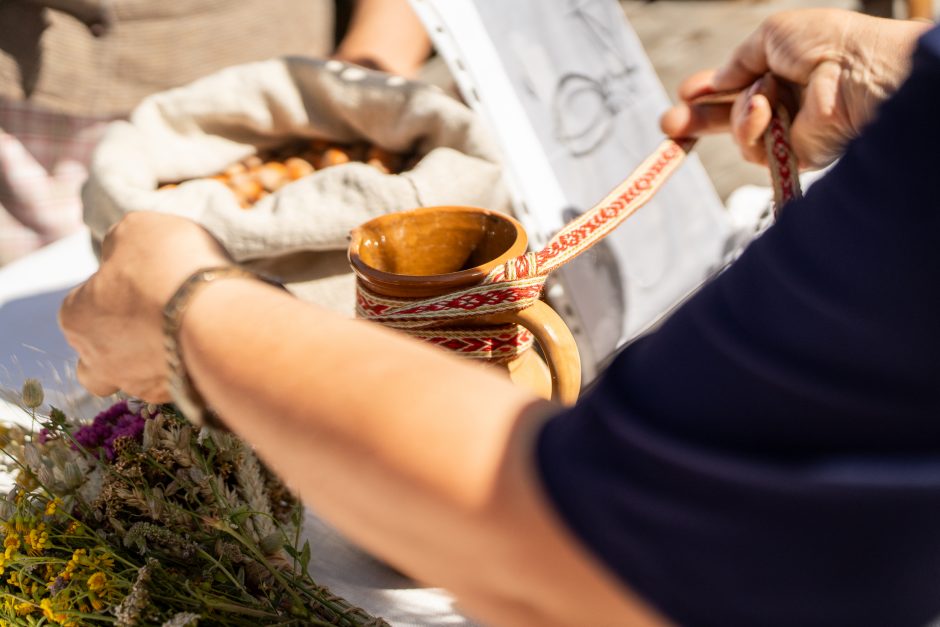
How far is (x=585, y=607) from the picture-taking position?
28 centimetres

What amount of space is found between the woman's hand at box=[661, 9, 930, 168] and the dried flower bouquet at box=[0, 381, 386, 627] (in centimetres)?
54

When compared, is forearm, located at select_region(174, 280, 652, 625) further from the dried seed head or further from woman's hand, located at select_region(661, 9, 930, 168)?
woman's hand, located at select_region(661, 9, 930, 168)

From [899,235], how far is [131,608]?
1.41 ft

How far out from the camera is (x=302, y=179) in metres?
0.86

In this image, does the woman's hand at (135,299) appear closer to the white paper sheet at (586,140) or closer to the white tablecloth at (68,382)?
the white tablecloth at (68,382)

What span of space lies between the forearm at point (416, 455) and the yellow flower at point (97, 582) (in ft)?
0.70

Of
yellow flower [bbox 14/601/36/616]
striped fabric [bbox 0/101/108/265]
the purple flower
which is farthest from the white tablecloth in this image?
striped fabric [bbox 0/101/108/265]

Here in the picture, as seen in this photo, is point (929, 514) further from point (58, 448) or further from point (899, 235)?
point (58, 448)

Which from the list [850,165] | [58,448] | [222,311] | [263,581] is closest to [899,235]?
[850,165]

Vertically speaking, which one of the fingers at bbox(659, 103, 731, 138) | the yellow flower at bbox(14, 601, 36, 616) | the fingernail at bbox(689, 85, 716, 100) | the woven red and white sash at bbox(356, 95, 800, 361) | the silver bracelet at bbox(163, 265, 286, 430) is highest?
the silver bracelet at bbox(163, 265, 286, 430)

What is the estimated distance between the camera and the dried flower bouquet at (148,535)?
1.62ft

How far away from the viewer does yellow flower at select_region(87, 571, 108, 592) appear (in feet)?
1.61

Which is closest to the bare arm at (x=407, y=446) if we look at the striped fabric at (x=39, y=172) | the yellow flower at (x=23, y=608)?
the yellow flower at (x=23, y=608)

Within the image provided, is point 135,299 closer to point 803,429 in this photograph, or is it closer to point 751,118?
point 803,429
